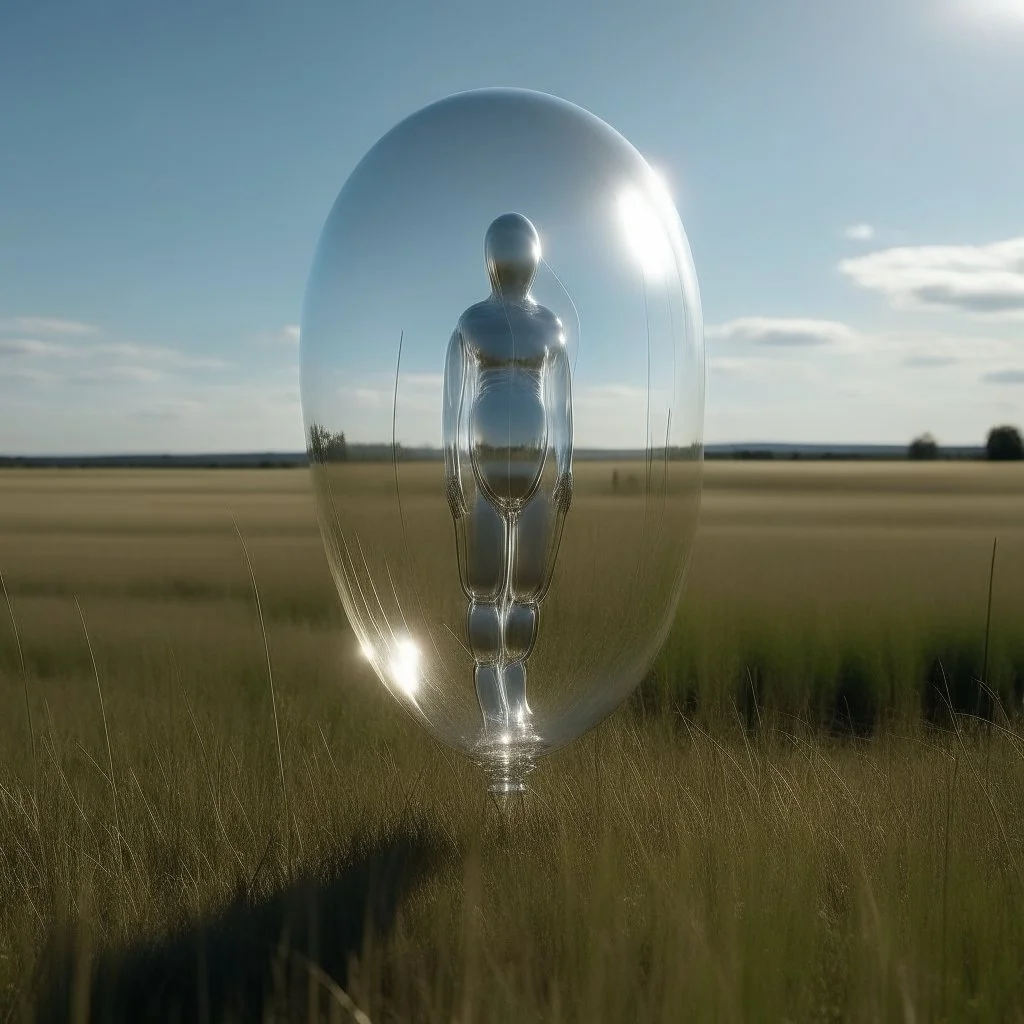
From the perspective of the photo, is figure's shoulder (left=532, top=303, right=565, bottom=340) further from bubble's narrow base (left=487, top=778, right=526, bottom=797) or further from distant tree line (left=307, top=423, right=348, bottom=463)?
bubble's narrow base (left=487, top=778, right=526, bottom=797)

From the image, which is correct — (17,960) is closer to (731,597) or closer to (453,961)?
(453,961)

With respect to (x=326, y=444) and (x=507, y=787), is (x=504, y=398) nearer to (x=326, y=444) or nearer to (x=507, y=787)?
(x=326, y=444)

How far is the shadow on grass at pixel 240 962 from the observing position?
2.81 metres

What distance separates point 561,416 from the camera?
10.7 feet

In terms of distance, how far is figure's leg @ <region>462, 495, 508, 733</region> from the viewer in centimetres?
335

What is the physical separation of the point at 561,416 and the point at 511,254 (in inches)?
17.3

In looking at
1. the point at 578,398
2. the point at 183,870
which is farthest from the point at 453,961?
the point at 578,398

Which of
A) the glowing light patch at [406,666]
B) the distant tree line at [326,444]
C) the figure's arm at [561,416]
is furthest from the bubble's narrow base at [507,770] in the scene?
the distant tree line at [326,444]

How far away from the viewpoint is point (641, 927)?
3078mm

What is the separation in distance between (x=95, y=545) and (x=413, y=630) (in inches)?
659

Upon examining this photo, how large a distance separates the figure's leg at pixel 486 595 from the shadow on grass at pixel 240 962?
56cm

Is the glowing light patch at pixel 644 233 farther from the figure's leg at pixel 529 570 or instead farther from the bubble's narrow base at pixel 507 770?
the bubble's narrow base at pixel 507 770

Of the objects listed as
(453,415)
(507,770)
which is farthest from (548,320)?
(507,770)

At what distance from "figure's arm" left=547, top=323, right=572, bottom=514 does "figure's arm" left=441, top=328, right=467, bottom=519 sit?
0.24 m
